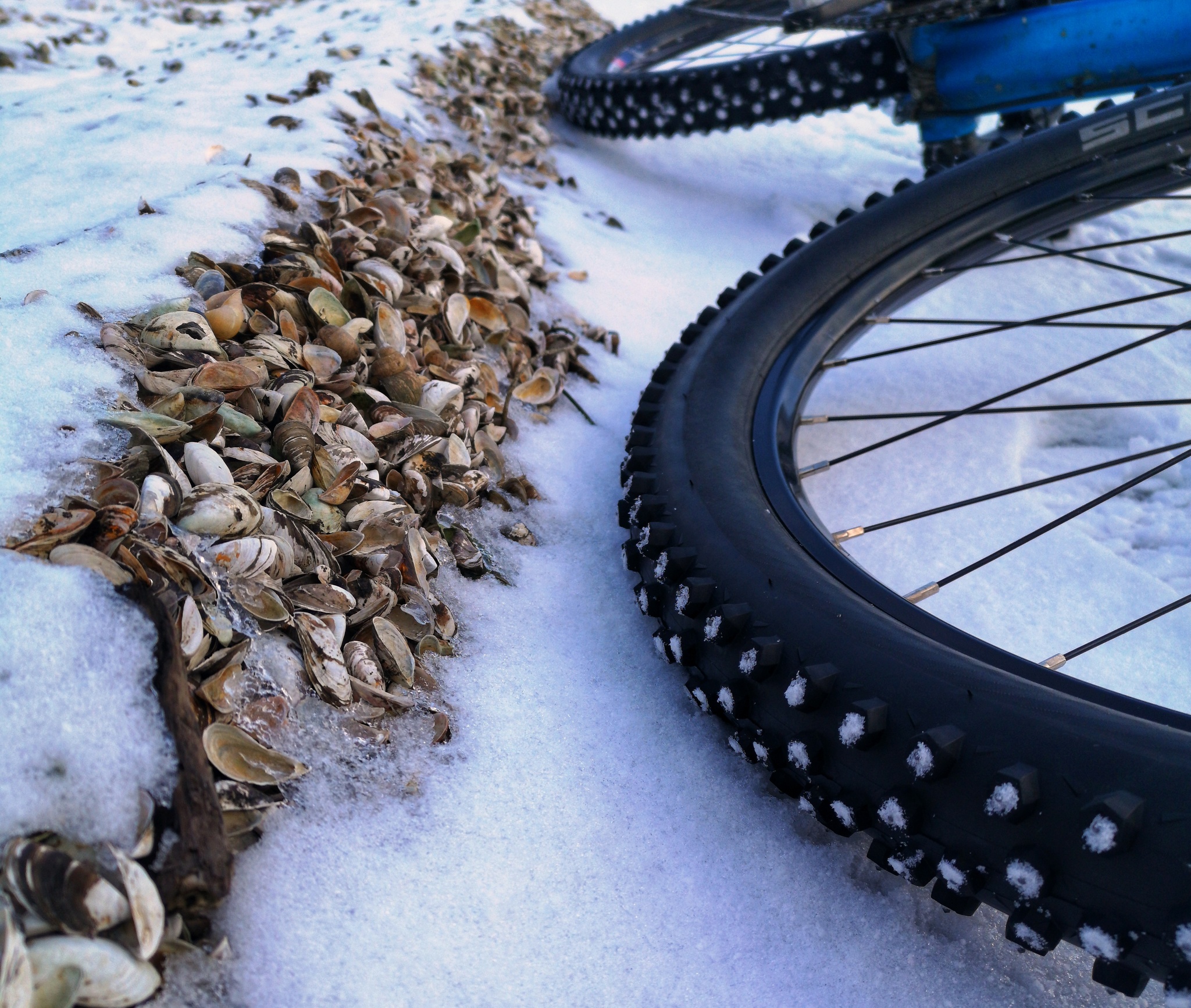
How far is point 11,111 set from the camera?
6.95ft

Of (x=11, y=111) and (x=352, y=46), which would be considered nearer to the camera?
(x=11, y=111)

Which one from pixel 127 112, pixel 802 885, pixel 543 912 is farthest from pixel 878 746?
pixel 127 112

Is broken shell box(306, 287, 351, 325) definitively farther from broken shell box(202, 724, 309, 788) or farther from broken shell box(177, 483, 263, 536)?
broken shell box(202, 724, 309, 788)

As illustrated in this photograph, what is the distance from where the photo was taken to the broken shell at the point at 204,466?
32.3 inches

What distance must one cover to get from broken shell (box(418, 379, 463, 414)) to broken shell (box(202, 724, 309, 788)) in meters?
0.54

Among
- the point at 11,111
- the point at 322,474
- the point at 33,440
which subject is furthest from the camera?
the point at 11,111

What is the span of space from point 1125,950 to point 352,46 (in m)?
2.91

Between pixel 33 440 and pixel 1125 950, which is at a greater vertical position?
pixel 33 440

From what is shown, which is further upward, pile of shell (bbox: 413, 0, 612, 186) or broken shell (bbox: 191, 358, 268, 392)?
pile of shell (bbox: 413, 0, 612, 186)

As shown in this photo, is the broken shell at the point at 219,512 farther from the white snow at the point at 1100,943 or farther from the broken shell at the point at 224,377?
the white snow at the point at 1100,943

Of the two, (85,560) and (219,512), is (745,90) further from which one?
(85,560)

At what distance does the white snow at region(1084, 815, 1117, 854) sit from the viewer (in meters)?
0.56

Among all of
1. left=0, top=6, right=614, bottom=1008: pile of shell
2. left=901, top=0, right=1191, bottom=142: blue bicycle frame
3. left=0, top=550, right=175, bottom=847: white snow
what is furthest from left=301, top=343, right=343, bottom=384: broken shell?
left=901, top=0, right=1191, bottom=142: blue bicycle frame

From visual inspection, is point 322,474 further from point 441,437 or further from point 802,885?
point 802,885
